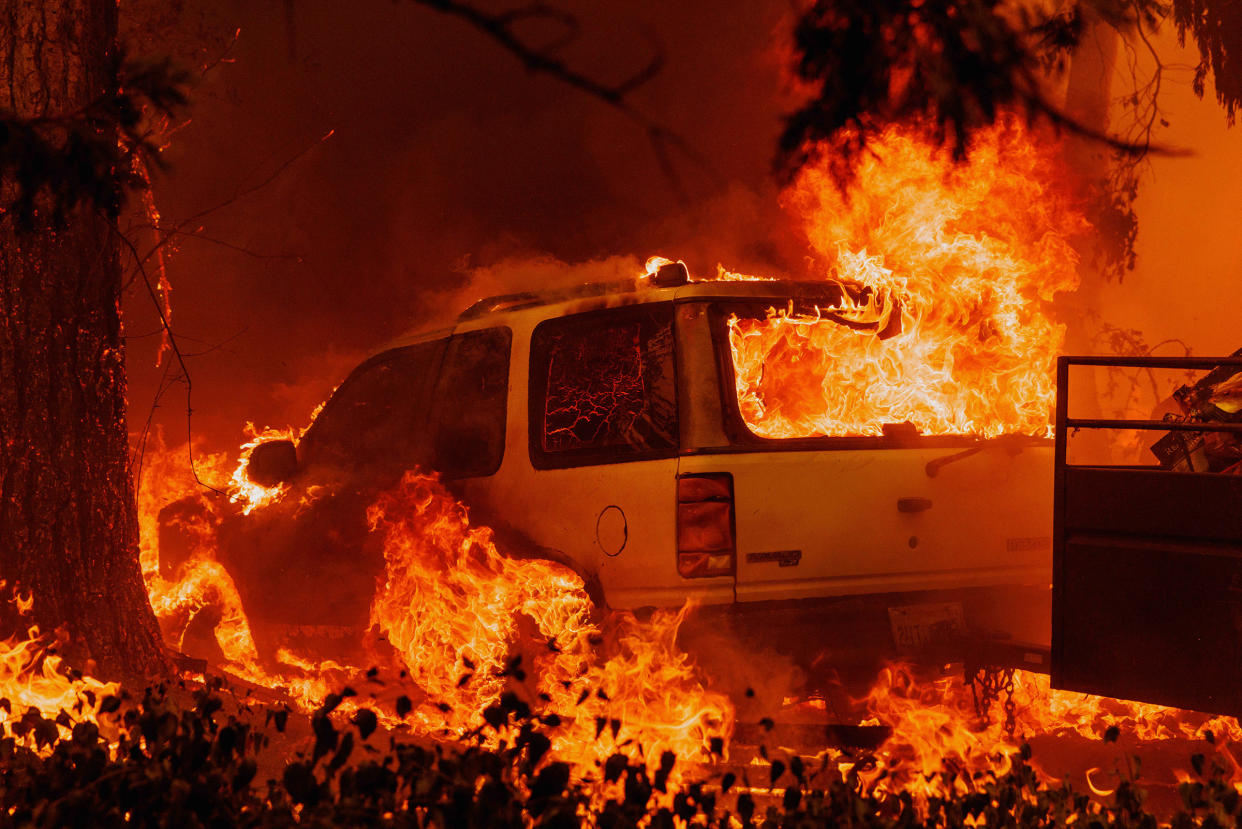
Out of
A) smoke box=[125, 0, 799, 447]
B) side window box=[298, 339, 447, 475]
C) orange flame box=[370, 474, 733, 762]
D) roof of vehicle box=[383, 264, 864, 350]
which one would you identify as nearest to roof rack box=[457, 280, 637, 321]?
roof of vehicle box=[383, 264, 864, 350]

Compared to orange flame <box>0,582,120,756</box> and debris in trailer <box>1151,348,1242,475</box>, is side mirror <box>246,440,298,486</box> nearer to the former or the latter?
orange flame <box>0,582,120,756</box>

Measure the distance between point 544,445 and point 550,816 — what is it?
2.86m

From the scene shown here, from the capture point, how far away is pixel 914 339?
5938 mm

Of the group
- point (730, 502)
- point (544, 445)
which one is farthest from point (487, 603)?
point (730, 502)

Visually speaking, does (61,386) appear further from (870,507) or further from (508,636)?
(870,507)

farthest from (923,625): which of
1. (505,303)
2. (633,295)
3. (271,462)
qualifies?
(271,462)

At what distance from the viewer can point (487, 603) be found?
18.0 ft

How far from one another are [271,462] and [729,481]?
269cm

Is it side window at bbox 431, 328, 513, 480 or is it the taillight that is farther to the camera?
side window at bbox 431, 328, 513, 480

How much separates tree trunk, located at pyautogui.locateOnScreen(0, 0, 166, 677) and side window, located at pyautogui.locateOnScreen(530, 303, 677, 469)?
205cm

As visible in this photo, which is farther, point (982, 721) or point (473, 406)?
point (473, 406)

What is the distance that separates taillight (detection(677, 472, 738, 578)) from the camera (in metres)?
5.14

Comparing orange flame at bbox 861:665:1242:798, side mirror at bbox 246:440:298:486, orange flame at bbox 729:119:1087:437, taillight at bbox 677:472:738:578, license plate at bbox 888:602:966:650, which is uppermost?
orange flame at bbox 729:119:1087:437

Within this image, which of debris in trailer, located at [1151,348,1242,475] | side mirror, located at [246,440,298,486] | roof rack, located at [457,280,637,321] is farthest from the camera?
side mirror, located at [246,440,298,486]
